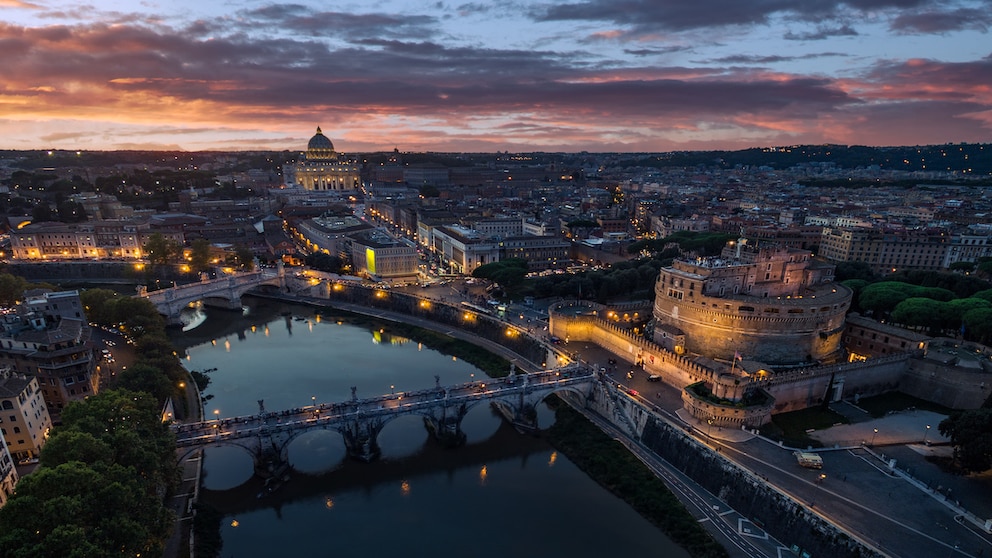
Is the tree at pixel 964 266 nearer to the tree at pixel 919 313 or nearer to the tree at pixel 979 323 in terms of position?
the tree at pixel 919 313

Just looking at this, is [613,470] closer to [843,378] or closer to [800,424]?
[800,424]

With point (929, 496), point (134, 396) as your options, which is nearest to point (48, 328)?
point (134, 396)

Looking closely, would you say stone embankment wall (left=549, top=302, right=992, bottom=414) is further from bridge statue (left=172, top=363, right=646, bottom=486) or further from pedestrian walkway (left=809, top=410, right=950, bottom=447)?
bridge statue (left=172, top=363, right=646, bottom=486)

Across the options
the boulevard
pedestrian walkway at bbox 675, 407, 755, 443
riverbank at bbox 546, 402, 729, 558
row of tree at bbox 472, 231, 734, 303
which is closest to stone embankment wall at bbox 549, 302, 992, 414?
pedestrian walkway at bbox 675, 407, 755, 443

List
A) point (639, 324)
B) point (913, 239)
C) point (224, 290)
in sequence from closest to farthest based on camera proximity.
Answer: point (639, 324)
point (224, 290)
point (913, 239)

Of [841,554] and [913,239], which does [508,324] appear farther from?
[913,239]
